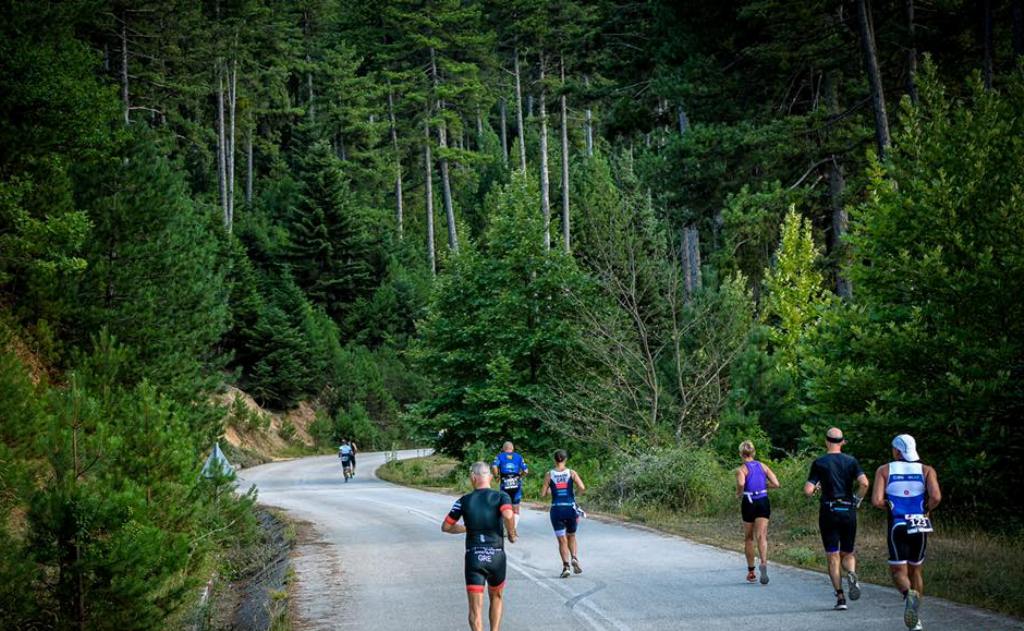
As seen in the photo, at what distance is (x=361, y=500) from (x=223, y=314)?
7.55 meters

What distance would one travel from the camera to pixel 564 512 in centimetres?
1397

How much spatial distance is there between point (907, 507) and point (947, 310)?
7080 millimetres

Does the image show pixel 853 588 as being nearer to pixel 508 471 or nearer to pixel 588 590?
pixel 588 590

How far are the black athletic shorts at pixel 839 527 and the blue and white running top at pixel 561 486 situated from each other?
423 centimetres

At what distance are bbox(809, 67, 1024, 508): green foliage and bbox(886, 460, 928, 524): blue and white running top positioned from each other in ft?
17.7

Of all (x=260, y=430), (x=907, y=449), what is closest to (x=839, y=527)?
(x=907, y=449)

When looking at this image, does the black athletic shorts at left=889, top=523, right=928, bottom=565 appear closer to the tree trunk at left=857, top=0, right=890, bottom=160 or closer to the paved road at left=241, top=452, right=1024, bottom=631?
the paved road at left=241, top=452, right=1024, bottom=631

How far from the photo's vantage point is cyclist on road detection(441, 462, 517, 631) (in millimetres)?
9273

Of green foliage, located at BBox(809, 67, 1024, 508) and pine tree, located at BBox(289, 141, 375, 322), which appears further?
pine tree, located at BBox(289, 141, 375, 322)

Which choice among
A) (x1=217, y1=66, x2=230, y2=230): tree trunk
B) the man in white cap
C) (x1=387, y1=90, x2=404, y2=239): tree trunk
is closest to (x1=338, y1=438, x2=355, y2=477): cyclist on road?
(x1=217, y1=66, x2=230, y2=230): tree trunk

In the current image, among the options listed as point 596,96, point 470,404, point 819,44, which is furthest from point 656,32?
point 470,404

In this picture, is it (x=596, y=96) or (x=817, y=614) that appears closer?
(x=817, y=614)

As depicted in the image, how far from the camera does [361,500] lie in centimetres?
3006

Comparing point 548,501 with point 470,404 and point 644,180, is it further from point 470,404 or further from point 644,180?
point 644,180
